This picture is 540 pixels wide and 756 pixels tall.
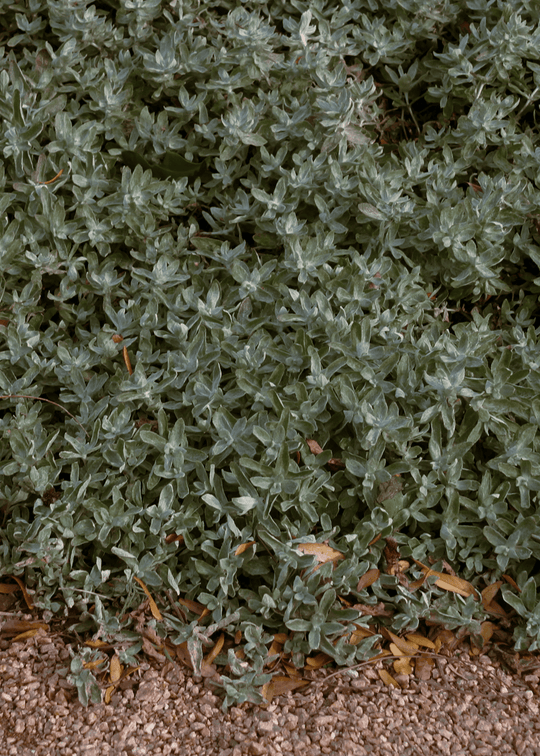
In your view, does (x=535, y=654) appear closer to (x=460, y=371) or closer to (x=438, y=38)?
(x=460, y=371)

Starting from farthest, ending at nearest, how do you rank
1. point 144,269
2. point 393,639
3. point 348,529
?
1. point 144,269
2. point 348,529
3. point 393,639

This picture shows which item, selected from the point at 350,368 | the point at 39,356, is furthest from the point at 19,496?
the point at 350,368

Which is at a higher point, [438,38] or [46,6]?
[438,38]

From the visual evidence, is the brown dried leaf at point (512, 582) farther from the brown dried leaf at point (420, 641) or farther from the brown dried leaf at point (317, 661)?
the brown dried leaf at point (317, 661)

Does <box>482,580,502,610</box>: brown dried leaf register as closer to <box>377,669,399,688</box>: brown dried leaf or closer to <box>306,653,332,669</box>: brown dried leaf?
<box>377,669,399,688</box>: brown dried leaf

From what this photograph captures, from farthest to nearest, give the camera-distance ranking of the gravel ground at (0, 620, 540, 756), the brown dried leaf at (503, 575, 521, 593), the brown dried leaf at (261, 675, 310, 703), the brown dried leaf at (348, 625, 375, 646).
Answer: the brown dried leaf at (503, 575, 521, 593) < the brown dried leaf at (348, 625, 375, 646) < the brown dried leaf at (261, 675, 310, 703) < the gravel ground at (0, 620, 540, 756)

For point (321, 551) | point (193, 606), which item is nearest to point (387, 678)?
point (321, 551)

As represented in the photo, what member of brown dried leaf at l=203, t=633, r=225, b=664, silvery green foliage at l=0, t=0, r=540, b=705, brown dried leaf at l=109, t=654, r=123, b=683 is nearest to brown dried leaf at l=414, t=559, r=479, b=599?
silvery green foliage at l=0, t=0, r=540, b=705
